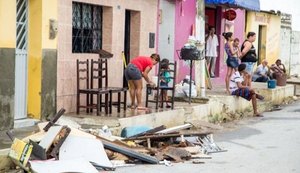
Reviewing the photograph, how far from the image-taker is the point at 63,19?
465 inches

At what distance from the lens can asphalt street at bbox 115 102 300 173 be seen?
9164 mm

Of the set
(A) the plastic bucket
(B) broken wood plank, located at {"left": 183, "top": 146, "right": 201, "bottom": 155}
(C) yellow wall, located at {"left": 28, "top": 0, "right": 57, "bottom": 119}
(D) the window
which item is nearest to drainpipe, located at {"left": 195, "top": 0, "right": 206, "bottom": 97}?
Answer: (D) the window

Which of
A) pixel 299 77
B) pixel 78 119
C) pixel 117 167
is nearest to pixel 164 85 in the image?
pixel 78 119

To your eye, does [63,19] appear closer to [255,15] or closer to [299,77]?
[255,15]

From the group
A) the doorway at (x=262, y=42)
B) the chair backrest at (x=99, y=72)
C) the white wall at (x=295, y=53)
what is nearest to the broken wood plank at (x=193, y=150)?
the chair backrest at (x=99, y=72)

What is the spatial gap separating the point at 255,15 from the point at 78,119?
600 inches

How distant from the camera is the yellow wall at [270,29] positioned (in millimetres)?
25117

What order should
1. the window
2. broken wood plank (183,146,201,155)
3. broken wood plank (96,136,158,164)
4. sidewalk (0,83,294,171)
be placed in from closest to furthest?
1. broken wood plank (96,136,158,164)
2. broken wood plank (183,146,201,155)
3. sidewalk (0,83,294,171)
4. the window

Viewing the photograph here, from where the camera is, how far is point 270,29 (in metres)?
26.9

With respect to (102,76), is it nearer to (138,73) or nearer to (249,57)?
(138,73)

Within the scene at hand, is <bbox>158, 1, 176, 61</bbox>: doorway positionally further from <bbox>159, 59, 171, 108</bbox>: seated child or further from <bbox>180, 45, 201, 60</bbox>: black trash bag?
<bbox>159, 59, 171, 108</bbox>: seated child

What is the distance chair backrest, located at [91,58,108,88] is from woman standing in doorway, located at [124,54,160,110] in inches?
21.2

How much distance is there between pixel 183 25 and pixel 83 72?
19.0ft

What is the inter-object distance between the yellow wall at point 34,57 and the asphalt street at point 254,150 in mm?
3032
